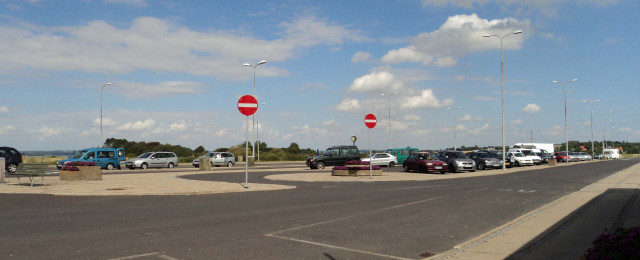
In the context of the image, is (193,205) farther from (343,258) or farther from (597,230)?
(597,230)

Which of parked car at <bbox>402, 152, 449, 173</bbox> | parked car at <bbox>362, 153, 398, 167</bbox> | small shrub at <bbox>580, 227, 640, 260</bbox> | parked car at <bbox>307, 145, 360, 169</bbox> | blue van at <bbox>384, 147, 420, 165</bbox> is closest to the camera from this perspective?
small shrub at <bbox>580, 227, 640, 260</bbox>

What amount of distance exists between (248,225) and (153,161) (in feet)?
108

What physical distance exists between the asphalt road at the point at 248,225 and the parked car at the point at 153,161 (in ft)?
79.6

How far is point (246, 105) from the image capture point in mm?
16781

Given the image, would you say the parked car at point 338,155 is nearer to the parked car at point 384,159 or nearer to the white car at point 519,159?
the parked car at point 384,159

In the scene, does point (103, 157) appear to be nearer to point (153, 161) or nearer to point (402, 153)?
point (153, 161)

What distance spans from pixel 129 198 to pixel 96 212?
3325mm

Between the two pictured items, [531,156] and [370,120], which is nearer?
[370,120]

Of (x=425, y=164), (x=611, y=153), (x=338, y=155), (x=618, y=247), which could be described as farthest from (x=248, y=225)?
(x=611, y=153)

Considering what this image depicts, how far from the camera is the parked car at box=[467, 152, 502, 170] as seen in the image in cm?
3788

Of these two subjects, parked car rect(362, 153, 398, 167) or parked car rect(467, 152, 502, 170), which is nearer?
parked car rect(467, 152, 502, 170)

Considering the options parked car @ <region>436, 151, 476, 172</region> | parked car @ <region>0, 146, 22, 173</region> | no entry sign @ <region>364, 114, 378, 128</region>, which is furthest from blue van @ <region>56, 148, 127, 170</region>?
parked car @ <region>436, 151, 476, 172</region>

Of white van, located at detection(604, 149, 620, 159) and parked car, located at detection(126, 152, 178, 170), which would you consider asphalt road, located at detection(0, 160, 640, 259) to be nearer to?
parked car, located at detection(126, 152, 178, 170)

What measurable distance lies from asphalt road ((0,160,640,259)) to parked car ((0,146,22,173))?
19975 mm
